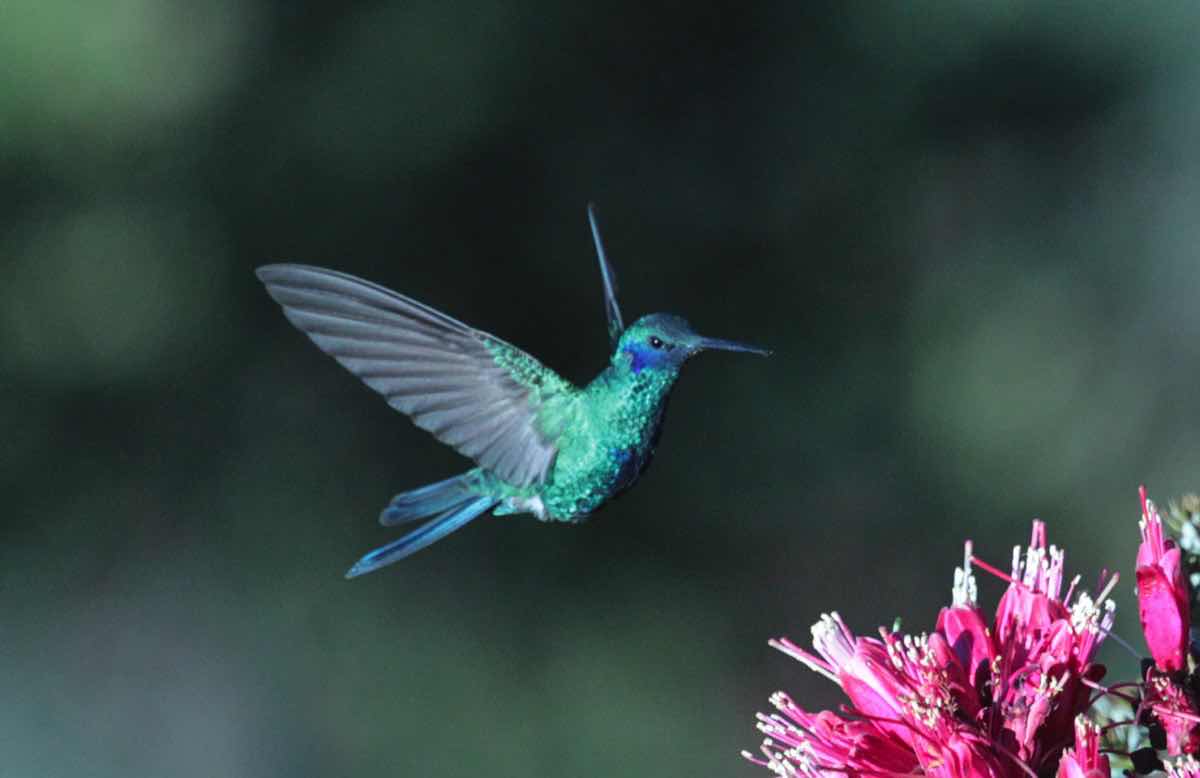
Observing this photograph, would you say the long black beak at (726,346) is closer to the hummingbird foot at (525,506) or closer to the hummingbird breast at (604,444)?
the hummingbird breast at (604,444)

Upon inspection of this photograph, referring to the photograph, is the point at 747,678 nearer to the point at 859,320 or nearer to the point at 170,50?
the point at 859,320

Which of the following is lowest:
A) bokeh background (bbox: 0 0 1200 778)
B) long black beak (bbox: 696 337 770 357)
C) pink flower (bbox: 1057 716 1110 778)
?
pink flower (bbox: 1057 716 1110 778)

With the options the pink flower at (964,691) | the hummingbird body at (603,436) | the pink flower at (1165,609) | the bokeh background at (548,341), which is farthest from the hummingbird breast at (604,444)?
the bokeh background at (548,341)

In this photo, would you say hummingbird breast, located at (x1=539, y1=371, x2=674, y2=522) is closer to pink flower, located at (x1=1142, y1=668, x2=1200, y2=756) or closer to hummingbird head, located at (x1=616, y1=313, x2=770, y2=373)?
hummingbird head, located at (x1=616, y1=313, x2=770, y2=373)

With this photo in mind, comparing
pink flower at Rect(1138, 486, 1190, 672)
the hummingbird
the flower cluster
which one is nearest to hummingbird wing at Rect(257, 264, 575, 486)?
the hummingbird

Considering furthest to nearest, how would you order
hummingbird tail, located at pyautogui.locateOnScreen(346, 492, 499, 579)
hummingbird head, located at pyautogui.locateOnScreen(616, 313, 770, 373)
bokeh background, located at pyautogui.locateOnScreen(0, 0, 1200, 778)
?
bokeh background, located at pyautogui.locateOnScreen(0, 0, 1200, 778) → hummingbird tail, located at pyautogui.locateOnScreen(346, 492, 499, 579) → hummingbird head, located at pyautogui.locateOnScreen(616, 313, 770, 373)

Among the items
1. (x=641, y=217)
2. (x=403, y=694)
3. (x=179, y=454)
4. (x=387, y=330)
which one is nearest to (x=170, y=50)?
(x=179, y=454)

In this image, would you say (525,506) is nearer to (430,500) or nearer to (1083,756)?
(430,500)

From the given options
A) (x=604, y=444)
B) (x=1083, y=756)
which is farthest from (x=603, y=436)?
(x=1083, y=756)
